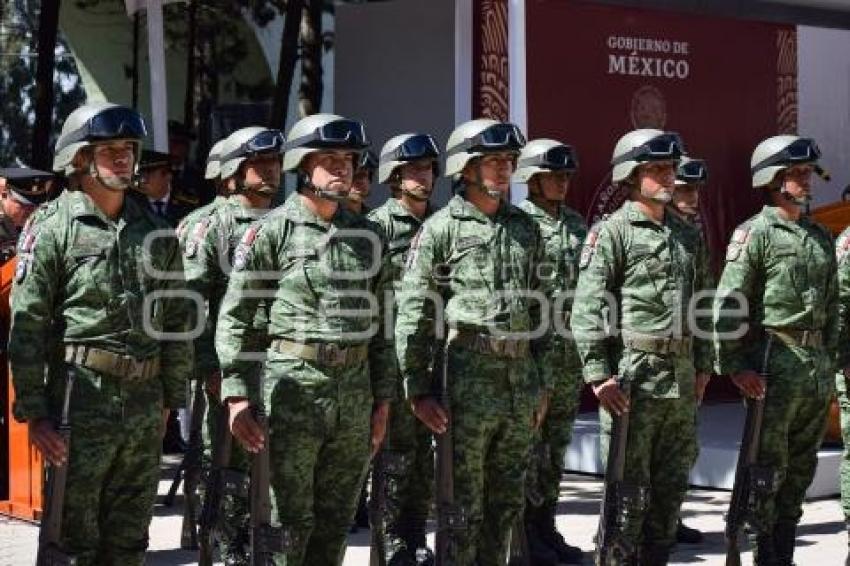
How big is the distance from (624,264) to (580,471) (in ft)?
15.7

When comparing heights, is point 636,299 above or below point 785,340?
above

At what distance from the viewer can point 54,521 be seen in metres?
6.45

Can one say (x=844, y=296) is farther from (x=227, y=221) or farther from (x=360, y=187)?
(x=227, y=221)

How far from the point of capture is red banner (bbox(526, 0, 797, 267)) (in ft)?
45.3

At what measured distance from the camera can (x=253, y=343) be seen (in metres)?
7.04

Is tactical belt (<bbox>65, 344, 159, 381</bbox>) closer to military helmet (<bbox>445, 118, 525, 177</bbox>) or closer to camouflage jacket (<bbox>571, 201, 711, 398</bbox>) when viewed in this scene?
military helmet (<bbox>445, 118, 525, 177</bbox>)

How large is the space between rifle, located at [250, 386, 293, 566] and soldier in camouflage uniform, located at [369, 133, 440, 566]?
185 cm

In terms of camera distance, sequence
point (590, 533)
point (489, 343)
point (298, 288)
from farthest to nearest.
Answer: point (590, 533) → point (489, 343) → point (298, 288)

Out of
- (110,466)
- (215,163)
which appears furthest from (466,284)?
(215,163)

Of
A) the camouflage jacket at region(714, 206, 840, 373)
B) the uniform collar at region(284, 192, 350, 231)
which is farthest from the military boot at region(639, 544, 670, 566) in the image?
the uniform collar at region(284, 192, 350, 231)

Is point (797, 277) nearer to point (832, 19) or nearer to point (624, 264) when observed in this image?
point (624, 264)

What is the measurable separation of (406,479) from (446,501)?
1.47m

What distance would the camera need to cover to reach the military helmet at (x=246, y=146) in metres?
8.77

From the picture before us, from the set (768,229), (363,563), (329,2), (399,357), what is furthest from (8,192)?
(329,2)
